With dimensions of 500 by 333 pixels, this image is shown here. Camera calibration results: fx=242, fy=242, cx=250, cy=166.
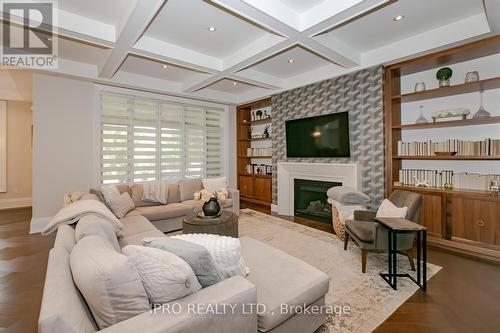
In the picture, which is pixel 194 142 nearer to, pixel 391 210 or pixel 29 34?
pixel 29 34

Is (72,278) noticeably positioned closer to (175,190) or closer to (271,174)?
(175,190)

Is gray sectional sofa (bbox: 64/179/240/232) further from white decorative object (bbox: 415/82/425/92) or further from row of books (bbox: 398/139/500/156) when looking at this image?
white decorative object (bbox: 415/82/425/92)

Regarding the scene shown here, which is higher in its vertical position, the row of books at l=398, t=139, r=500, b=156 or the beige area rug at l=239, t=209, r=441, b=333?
the row of books at l=398, t=139, r=500, b=156

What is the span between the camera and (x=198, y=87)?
16.8ft

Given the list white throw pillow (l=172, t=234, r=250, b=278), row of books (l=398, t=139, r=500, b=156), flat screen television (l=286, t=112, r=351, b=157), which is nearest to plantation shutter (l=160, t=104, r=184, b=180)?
flat screen television (l=286, t=112, r=351, b=157)

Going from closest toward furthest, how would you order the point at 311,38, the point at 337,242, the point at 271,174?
the point at 311,38
the point at 337,242
the point at 271,174

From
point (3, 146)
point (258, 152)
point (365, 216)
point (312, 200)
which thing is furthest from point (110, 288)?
point (3, 146)

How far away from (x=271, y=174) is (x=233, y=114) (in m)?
2.09

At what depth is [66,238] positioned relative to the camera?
67.5 inches

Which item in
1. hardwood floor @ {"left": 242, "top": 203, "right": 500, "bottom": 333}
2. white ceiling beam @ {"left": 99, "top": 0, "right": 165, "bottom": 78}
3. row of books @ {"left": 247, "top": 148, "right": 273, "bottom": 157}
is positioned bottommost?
hardwood floor @ {"left": 242, "top": 203, "right": 500, "bottom": 333}

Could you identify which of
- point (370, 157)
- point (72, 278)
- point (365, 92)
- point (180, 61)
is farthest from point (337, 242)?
point (180, 61)

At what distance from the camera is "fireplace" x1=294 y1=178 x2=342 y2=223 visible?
4719 millimetres

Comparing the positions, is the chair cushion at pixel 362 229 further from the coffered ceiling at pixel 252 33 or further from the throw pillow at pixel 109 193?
the throw pillow at pixel 109 193

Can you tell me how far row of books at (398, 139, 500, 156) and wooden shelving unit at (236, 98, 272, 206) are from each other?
3.00 meters
